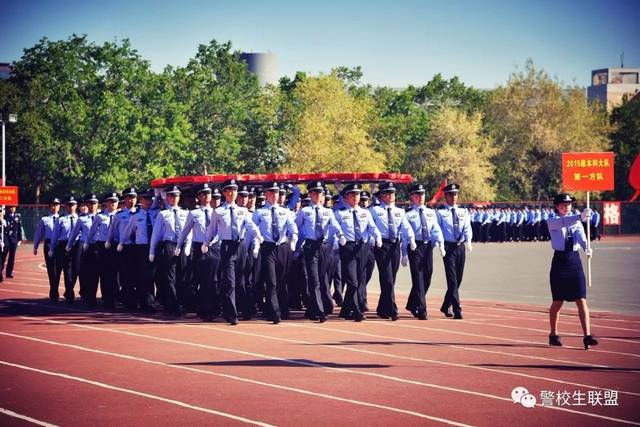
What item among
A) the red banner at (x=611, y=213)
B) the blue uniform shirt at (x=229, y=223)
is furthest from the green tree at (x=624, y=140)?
the blue uniform shirt at (x=229, y=223)

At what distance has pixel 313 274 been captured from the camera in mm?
16984

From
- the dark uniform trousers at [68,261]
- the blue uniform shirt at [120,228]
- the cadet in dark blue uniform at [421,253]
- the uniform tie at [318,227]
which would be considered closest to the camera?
the uniform tie at [318,227]

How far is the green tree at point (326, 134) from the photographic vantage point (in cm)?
6538

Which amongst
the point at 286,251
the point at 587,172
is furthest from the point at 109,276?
the point at 587,172

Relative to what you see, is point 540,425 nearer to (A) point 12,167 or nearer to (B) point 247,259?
(B) point 247,259

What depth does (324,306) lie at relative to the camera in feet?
58.3

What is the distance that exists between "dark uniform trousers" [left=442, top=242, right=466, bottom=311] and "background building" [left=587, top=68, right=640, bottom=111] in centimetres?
14216

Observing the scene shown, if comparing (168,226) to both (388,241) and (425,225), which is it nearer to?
(388,241)

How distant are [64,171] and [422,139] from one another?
100 ft

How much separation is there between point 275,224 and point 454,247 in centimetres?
302

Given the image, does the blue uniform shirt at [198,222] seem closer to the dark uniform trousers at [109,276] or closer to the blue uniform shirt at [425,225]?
the dark uniform trousers at [109,276]

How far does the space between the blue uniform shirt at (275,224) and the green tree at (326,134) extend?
4821 cm

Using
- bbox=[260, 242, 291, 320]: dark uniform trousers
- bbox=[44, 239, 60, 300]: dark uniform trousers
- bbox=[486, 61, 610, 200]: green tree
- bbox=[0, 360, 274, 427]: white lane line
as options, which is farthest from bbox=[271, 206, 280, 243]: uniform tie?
bbox=[486, 61, 610, 200]: green tree

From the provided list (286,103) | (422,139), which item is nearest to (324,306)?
(286,103)
